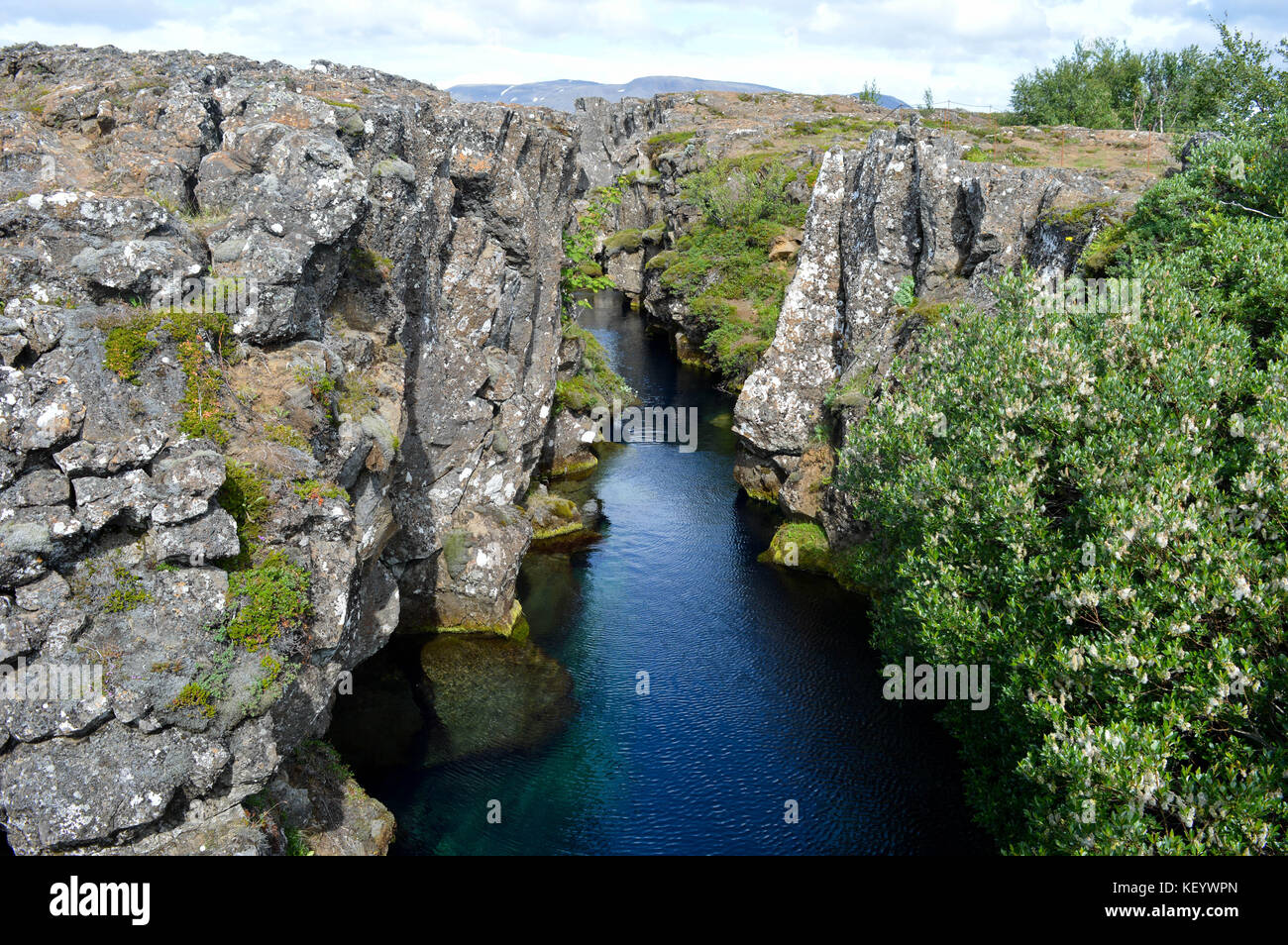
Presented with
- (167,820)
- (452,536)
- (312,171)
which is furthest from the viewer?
(452,536)

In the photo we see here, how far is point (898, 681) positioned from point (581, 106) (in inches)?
5769

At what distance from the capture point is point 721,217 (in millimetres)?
74875

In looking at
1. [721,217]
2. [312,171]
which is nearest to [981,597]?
[312,171]

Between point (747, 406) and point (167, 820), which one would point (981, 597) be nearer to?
point (167, 820)

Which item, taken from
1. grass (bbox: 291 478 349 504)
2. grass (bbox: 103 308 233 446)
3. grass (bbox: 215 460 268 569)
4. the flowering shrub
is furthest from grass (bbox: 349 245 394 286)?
the flowering shrub

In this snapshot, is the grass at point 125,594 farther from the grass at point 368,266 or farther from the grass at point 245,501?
the grass at point 368,266
